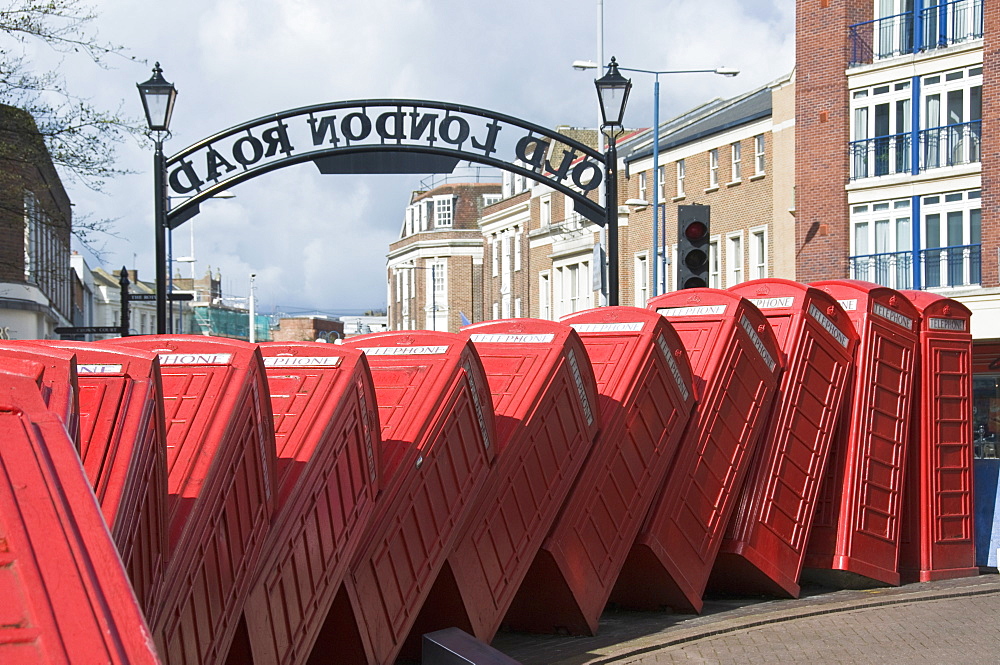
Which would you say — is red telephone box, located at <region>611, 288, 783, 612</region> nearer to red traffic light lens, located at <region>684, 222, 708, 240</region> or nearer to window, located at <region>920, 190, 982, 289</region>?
red traffic light lens, located at <region>684, 222, 708, 240</region>

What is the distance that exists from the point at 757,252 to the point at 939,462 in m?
27.3

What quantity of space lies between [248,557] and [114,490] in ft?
5.91

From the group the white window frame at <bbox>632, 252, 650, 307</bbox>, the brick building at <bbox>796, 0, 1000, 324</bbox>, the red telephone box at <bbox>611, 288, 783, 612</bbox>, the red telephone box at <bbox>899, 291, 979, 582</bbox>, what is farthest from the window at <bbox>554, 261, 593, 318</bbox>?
the red telephone box at <bbox>611, 288, 783, 612</bbox>

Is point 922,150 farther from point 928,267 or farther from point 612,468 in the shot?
point 612,468

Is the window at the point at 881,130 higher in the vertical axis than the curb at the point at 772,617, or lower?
higher

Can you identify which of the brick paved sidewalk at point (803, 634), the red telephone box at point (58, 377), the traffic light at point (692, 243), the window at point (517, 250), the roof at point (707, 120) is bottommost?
the brick paved sidewalk at point (803, 634)

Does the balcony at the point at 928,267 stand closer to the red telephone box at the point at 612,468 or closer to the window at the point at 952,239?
the window at the point at 952,239

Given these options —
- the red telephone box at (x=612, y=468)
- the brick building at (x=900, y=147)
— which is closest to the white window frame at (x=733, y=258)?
the brick building at (x=900, y=147)

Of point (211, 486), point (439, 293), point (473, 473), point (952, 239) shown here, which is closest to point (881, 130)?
point (952, 239)

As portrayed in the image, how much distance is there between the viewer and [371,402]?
8797 millimetres

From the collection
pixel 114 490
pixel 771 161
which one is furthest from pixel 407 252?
pixel 114 490

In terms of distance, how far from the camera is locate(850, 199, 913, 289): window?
32.0 m

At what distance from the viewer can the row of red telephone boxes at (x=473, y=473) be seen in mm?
4707

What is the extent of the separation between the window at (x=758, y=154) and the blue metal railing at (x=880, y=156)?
6.25 metres
